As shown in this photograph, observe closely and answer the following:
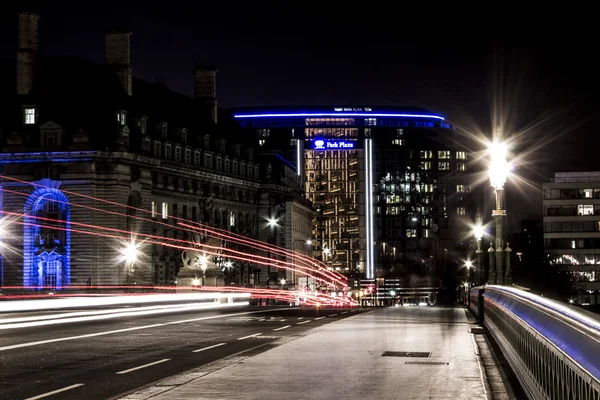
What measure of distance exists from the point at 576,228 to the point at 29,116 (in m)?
94.6

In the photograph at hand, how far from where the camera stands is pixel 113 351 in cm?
2461

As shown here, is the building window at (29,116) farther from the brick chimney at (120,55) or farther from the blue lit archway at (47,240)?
the brick chimney at (120,55)

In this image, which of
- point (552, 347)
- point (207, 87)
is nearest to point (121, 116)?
point (207, 87)

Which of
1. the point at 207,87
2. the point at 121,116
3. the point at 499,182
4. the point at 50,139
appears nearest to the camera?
the point at 499,182

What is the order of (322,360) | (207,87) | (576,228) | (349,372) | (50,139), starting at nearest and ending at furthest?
(349,372) → (322,360) → (50,139) → (207,87) → (576,228)

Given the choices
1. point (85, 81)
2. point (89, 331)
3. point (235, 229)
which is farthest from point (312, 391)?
point (235, 229)

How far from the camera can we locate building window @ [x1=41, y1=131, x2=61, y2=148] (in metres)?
101

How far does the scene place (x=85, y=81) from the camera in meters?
109

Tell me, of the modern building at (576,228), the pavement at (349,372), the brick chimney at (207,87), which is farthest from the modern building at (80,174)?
the modern building at (576,228)

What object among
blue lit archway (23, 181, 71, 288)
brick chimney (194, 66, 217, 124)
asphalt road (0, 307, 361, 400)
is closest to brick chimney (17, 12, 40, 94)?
blue lit archway (23, 181, 71, 288)

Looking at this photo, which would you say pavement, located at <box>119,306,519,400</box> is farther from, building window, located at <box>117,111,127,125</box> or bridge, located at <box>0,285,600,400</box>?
building window, located at <box>117,111,127,125</box>

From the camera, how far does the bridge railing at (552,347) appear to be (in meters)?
9.15

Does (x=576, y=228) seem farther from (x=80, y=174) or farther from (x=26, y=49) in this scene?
(x=26, y=49)

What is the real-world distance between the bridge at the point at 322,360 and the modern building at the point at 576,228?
442ft
